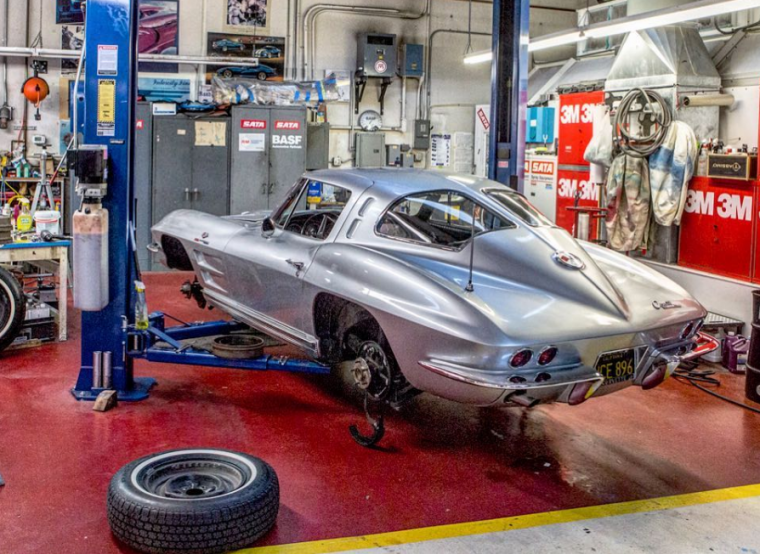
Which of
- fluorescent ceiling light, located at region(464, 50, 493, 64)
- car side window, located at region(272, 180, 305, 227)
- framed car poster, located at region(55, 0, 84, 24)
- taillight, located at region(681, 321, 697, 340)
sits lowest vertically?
taillight, located at region(681, 321, 697, 340)

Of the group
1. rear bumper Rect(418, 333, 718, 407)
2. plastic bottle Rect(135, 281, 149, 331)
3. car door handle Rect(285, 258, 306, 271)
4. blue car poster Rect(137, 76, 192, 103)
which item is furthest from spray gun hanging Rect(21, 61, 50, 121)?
rear bumper Rect(418, 333, 718, 407)

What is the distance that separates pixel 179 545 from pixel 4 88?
34.1 feet

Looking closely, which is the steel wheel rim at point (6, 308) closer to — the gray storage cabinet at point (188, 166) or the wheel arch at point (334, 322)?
the wheel arch at point (334, 322)

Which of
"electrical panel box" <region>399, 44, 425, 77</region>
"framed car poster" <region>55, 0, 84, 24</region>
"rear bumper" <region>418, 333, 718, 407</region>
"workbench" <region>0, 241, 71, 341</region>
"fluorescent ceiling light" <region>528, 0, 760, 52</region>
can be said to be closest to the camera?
"rear bumper" <region>418, 333, 718, 407</region>

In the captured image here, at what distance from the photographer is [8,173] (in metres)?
11.4

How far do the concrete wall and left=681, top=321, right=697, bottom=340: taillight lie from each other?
9434mm

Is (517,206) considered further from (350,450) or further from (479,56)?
(479,56)

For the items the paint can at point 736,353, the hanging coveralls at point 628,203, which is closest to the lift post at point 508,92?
the hanging coveralls at point 628,203

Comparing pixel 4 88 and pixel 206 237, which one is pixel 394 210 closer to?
pixel 206 237

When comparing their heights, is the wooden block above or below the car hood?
below

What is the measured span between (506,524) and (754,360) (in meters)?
3.15

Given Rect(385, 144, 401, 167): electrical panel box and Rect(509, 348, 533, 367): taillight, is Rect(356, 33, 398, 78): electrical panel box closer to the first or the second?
Rect(385, 144, 401, 167): electrical panel box

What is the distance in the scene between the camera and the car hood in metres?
4.25

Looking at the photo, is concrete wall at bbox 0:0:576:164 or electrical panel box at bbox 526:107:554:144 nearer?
concrete wall at bbox 0:0:576:164
